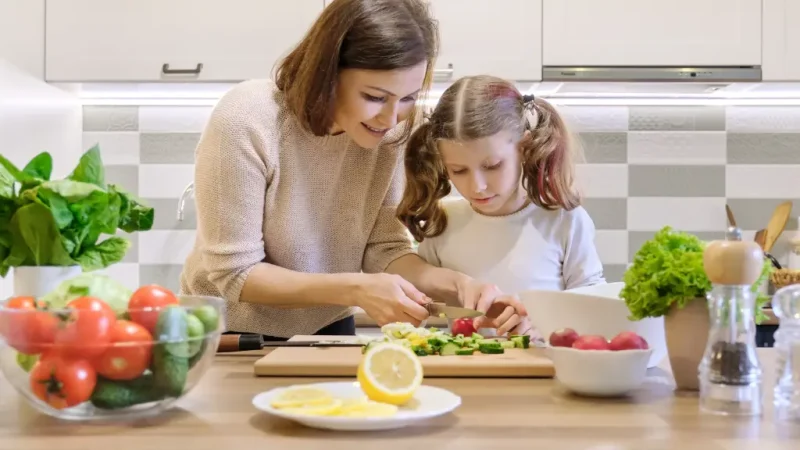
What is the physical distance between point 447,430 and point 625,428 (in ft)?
0.63

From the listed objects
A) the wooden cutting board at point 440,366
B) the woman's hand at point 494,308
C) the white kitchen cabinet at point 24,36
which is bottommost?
the wooden cutting board at point 440,366

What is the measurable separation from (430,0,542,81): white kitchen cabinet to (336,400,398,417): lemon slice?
6.42 ft

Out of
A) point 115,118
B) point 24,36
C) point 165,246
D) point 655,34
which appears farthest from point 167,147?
point 655,34

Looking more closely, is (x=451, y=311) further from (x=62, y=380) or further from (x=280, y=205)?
(x=62, y=380)

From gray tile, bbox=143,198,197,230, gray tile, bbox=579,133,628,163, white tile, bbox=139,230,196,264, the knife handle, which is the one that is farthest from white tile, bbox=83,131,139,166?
the knife handle

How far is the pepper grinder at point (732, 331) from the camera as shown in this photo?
106 centimetres

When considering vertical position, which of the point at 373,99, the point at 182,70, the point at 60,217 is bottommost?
the point at 60,217

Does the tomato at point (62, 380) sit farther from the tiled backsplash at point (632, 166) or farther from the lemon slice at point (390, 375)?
the tiled backsplash at point (632, 166)

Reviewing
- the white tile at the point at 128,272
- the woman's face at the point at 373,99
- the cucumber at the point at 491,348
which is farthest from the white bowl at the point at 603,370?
→ the white tile at the point at 128,272

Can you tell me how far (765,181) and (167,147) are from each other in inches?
81.3

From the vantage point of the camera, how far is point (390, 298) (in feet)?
5.33

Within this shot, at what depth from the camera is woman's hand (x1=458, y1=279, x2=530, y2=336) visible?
5.51 ft

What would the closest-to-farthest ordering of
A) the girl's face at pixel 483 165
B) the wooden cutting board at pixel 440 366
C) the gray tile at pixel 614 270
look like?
the wooden cutting board at pixel 440 366, the girl's face at pixel 483 165, the gray tile at pixel 614 270

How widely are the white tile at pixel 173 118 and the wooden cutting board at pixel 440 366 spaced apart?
1.98 meters
